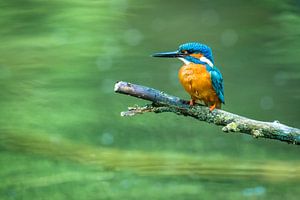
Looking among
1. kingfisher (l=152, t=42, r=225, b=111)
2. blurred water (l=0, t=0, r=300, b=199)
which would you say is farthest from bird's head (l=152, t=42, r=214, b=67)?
blurred water (l=0, t=0, r=300, b=199)

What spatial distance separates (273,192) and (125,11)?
6.56ft

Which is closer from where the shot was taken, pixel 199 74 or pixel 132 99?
pixel 199 74

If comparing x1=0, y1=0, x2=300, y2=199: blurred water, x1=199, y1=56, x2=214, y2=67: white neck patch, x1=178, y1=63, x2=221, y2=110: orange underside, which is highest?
x1=199, y1=56, x2=214, y2=67: white neck patch

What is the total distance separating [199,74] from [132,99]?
1820mm

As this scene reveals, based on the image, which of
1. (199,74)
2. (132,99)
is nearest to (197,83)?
(199,74)

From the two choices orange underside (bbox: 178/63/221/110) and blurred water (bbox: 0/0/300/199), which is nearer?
orange underside (bbox: 178/63/221/110)

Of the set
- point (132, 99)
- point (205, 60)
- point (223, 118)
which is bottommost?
point (132, 99)

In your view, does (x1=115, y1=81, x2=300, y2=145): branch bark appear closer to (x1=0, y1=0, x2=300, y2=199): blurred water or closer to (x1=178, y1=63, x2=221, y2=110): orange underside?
(x1=178, y1=63, x2=221, y2=110): orange underside

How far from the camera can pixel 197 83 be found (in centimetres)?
145

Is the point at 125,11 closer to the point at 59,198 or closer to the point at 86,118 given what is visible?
the point at 86,118

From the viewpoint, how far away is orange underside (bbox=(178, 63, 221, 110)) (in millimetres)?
1428

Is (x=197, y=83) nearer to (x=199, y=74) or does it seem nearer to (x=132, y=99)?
(x=199, y=74)

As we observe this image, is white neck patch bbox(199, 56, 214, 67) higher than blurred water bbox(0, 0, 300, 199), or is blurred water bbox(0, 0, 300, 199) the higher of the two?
white neck patch bbox(199, 56, 214, 67)

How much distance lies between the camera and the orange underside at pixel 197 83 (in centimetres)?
143
